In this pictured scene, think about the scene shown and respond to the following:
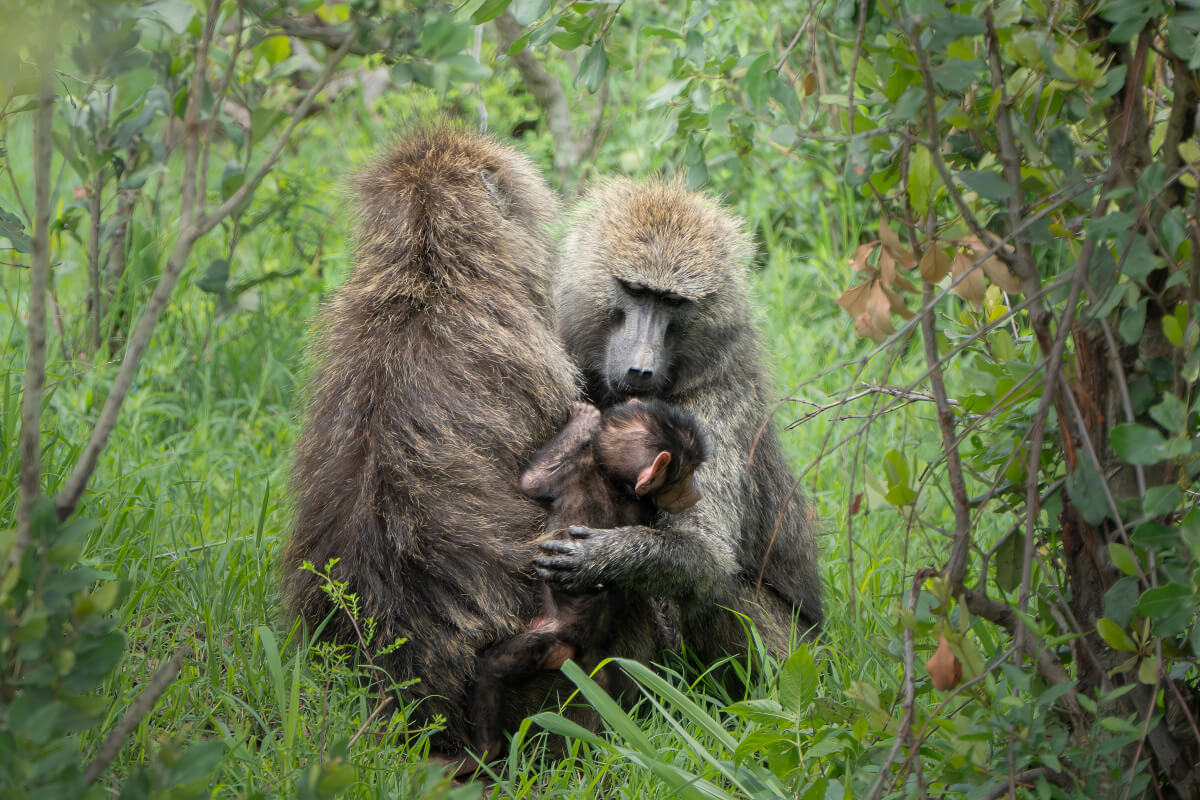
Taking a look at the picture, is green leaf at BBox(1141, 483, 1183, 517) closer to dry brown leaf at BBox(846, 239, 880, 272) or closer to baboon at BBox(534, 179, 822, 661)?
dry brown leaf at BBox(846, 239, 880, 272)

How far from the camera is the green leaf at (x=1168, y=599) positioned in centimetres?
174

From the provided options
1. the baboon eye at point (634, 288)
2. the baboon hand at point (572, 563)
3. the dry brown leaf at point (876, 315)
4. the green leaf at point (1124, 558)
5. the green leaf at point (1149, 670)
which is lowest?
the baboon hand at point (572, 563)

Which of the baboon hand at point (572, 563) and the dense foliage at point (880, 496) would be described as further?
the baboon hand at point (572, 563)

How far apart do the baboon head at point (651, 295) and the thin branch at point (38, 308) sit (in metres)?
1.80

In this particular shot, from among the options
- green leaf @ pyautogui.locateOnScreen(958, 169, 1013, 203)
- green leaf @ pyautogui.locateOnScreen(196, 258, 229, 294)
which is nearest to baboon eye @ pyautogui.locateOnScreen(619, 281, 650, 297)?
green leaf @ pyautogui.locateOnScreen(196, 258, 229, 294)

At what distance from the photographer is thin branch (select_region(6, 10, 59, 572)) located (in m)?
1.51

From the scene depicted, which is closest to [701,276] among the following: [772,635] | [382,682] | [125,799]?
[772,635]

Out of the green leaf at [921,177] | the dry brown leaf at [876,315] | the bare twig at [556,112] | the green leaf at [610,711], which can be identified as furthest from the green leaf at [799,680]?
the bare twig at [556,112]

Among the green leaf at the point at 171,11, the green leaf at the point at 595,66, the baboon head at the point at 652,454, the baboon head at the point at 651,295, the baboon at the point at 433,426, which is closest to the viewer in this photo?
the green leaf at the point at 171,11

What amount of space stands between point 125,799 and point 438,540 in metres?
1.04

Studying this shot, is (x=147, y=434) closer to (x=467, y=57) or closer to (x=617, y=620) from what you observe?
(x=617, y=620)

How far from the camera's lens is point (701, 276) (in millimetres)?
3402

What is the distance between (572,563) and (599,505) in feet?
0.91

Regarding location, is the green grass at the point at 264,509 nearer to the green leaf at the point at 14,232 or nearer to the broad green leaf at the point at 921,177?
the broad green leaf at the point at 921,177
